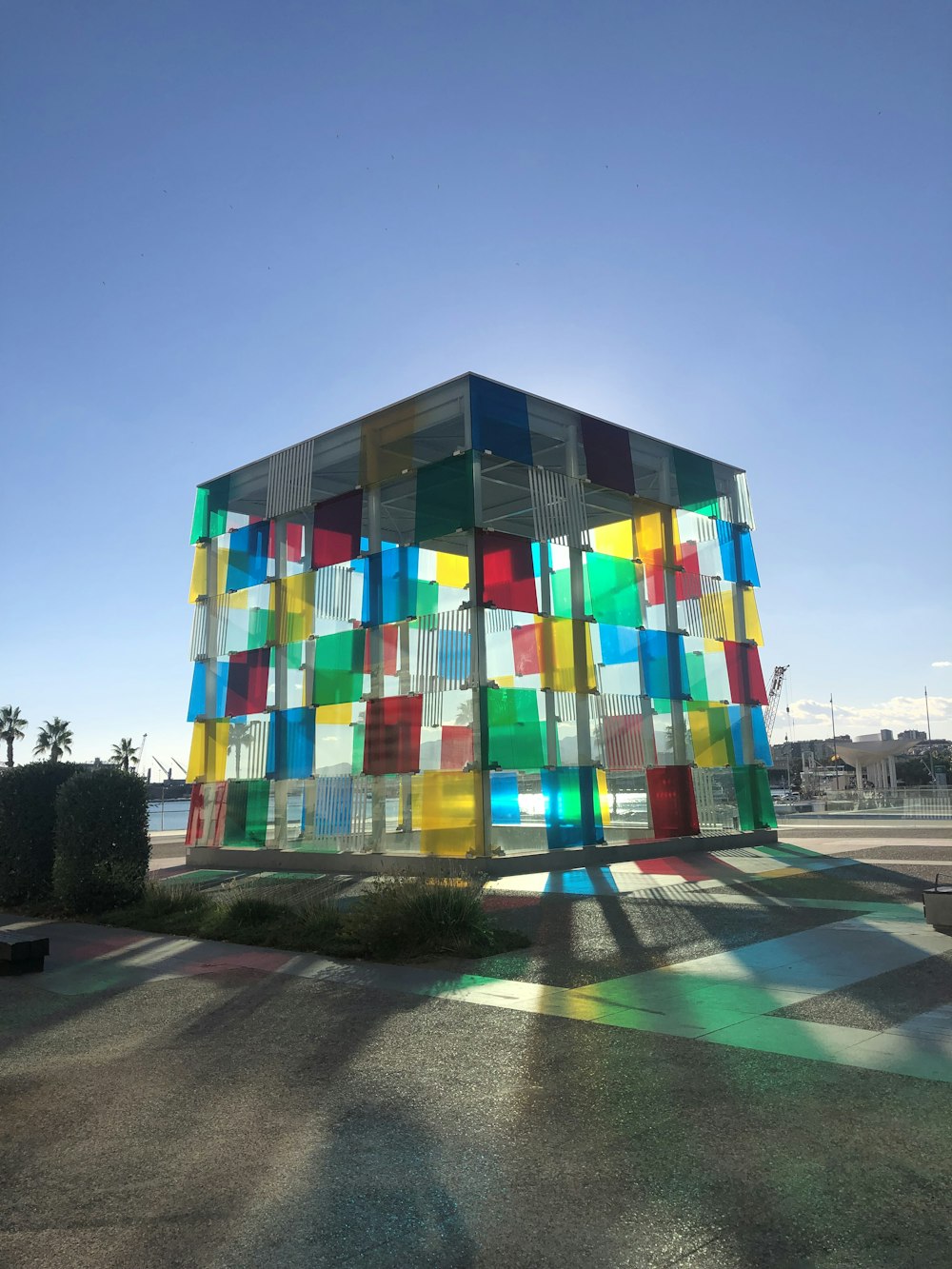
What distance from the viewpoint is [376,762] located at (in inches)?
868

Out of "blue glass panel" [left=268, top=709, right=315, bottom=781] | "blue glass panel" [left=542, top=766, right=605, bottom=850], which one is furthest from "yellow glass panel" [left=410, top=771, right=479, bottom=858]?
"blue glass panel" [left=268, top=709, right=315, bottom=781]

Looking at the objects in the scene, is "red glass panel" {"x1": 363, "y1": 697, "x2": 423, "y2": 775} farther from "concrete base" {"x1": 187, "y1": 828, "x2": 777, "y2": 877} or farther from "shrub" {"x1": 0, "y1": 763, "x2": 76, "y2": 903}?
"shrub" {"x1": 0, "y1": 763, "x2": 76, "y2": 903}

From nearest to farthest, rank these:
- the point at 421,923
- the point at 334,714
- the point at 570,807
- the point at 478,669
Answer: the point at 421,923 → the point at 478,669 → the point at 570,807 → the point at 334,714

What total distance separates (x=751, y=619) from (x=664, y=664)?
4.17 meters

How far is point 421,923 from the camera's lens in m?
11.2

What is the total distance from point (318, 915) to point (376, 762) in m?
9.62

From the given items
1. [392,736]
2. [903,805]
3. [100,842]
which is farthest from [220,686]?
[903,805]

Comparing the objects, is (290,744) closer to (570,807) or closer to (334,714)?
(334,714)

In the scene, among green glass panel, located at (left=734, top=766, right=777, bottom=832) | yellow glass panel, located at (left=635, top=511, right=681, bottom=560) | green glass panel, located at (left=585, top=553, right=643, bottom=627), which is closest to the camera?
green glass panel, located at (left=585, top=553, right=643, bottom=627)

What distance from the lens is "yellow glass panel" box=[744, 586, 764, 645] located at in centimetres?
2725

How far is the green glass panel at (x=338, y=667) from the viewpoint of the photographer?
23500 millimetres

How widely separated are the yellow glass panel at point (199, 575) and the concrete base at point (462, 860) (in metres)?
7.44

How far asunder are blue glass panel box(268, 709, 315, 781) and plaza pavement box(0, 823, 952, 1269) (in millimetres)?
13191

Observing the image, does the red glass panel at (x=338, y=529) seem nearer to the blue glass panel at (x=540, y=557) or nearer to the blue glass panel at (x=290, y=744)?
the blue glass panel at (x=290, y=744)
